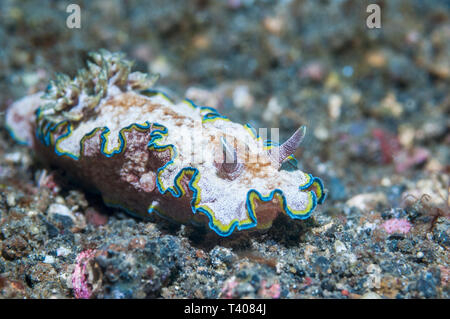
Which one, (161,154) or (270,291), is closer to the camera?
(270,291)

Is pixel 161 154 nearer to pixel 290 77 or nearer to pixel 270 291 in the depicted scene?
pixel 270 291

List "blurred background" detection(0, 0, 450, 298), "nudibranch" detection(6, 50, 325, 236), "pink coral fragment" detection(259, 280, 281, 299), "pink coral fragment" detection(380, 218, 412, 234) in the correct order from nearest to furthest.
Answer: "pink coral fragment" detection(259, 280, 281, 299), "nudibranch" detection(6, 50, 325, 236), "pink coral fragment" detection(380, 218, 412, 234), "blurred background" detection(0, 0, 450, 298)

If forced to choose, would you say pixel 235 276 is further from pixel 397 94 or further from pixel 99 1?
pixel 99 1

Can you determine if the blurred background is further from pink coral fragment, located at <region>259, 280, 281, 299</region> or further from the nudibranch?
pink coral fragment, located at <region>259, 280, 281, 299</region>

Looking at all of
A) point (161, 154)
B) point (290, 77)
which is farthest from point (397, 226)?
point (290, 77)

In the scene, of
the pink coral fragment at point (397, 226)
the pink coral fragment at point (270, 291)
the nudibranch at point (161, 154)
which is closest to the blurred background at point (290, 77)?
the pink coral fragment at point (397, 226)

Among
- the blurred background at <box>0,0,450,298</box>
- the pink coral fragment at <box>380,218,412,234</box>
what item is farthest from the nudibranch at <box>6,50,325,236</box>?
the pink coral fragment at <box>380,218,412,234</box>
